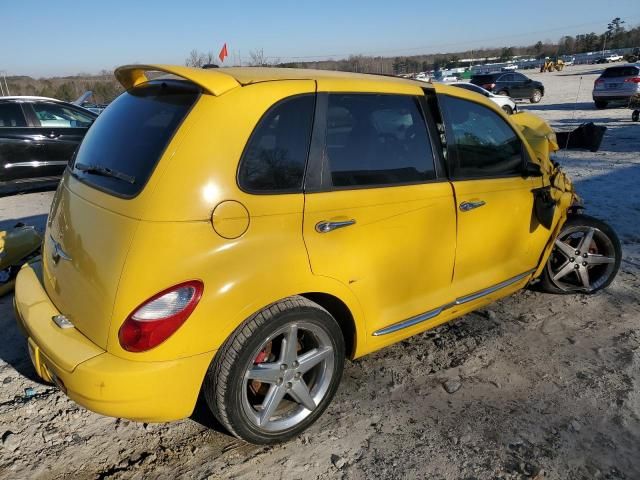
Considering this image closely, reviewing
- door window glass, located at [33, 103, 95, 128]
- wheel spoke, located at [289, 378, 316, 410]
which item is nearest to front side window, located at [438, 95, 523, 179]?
wheel spoke, located at [289, 378, 316, 410]

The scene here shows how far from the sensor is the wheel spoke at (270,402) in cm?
233

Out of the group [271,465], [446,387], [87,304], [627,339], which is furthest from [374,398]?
[627,339]

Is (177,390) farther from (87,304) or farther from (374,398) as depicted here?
(374,398)

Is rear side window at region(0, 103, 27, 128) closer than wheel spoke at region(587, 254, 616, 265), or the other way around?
wheel spoke at region(587, 254, 616, 265)

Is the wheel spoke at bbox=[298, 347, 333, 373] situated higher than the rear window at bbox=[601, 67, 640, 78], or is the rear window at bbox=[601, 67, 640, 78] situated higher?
the rear window at bbox=[601, 67, 640, 78]

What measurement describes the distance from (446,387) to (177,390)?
162 cm

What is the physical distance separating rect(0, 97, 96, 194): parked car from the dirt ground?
15.1ft

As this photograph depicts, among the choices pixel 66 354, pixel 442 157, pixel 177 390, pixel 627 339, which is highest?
pixel 442 157

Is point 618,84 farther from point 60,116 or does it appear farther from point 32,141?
point 32,141

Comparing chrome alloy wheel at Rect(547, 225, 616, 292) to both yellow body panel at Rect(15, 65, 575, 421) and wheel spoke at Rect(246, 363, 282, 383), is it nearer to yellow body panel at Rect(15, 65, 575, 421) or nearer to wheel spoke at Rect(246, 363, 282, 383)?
yellow body panel at Rect(15, 65, 575, 421)

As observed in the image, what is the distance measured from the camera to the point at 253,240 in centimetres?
210

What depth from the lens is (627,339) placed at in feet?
11.0

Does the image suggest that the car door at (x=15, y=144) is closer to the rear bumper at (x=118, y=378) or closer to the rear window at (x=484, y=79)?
the rear bumper at (x=118, y=378)

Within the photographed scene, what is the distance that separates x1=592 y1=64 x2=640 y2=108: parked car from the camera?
17.8 meters
